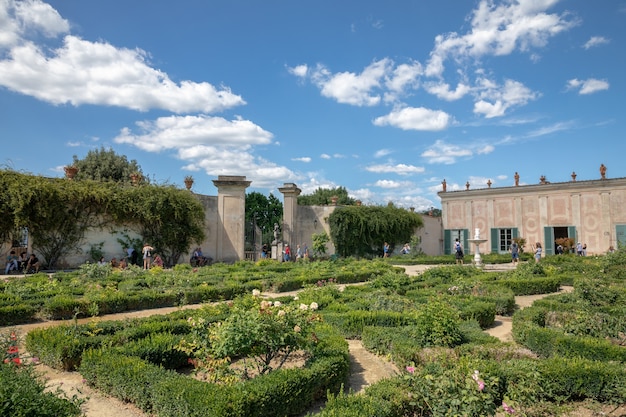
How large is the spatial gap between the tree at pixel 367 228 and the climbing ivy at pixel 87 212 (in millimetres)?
8186

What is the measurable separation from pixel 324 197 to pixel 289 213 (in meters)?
28.1

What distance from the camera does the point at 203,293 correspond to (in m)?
9.75

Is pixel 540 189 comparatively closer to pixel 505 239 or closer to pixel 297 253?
pixel 505 239

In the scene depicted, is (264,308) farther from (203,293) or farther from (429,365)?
(203,293)

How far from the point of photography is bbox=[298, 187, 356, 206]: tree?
4909 centimetres

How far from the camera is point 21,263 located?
49.1 feet

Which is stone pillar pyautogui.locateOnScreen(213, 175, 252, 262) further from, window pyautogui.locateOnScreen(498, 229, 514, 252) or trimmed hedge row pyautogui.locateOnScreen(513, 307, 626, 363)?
window pyautogui.locateOnScreen(498, 229, 514, 252)

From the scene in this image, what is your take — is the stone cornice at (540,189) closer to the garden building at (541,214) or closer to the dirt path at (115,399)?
the garden building at (541,214)

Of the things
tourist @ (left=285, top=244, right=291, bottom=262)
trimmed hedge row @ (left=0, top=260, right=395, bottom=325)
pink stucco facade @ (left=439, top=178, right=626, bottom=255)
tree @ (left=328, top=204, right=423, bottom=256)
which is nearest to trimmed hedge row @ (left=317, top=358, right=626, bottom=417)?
trimmed hedge row @ (left=0, top=260, right=395, bottom=325)

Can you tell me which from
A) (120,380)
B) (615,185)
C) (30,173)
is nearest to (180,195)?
(30,173)

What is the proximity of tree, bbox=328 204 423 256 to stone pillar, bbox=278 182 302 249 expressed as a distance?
2.74 metres

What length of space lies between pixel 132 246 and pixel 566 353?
1718 centimetres

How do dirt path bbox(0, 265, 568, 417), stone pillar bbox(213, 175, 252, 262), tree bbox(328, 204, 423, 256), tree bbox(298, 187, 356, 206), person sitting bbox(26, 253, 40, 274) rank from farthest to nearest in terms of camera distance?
tree bbox(298, 187, 356, 206) → tree bbox(328, 204, 423, 256) → stone pillar bbox(213, 175, 252, 262) → person sitting bbox(26, 253, 40, 274) → dirt path bbox(0, 265, 568, 417)

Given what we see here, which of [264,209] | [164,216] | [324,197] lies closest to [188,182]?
[164,216]
